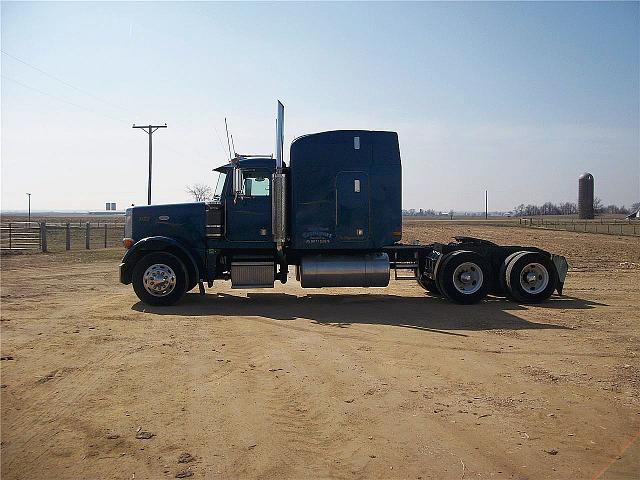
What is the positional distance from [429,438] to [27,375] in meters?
4.74

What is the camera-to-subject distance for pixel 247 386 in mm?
6504

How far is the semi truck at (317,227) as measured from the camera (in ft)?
41.9

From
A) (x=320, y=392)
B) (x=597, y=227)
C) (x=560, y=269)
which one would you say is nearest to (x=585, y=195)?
(x=597, y=227)

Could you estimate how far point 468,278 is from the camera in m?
12.8

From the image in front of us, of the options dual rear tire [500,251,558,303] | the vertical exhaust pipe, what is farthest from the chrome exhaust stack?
dual rear tire [500,251,558,303]

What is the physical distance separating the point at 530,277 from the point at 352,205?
428 cm

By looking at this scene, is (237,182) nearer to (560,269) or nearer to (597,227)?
(560,269)

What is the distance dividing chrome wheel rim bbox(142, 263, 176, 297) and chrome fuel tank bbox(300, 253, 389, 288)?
284 centimetres

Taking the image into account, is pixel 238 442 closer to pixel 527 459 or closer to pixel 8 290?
pixel 527 459

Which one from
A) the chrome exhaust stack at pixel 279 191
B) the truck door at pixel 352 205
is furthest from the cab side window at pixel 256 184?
the truck door at pixel 352 205

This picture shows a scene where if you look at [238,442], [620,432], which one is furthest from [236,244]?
[620,432]

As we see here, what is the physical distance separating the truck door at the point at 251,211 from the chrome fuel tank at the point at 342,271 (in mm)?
1234

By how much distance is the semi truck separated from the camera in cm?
1276

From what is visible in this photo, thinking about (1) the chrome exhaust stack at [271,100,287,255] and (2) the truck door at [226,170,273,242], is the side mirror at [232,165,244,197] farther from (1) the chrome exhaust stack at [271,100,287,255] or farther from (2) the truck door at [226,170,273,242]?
(1) the chrome exhaust stack at [271,100,287,255]
